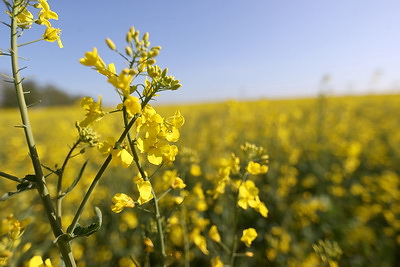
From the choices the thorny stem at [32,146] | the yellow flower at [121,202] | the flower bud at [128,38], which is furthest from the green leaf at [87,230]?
the flower bud at [128,38]

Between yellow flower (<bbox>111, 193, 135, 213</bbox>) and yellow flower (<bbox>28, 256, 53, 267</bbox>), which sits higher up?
yellow flower (<bbox>111, 193, 135, 213</bbox>)

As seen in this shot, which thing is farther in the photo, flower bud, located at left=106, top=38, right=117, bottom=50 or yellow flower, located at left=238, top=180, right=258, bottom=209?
yellow flower, located at left=238, top=180, right=258, bottom=209

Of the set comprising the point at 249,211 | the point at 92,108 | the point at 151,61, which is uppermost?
the point at 151,61

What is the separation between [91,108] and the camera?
38.8 inches

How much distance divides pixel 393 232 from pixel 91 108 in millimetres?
4868

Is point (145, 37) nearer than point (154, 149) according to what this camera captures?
Yes

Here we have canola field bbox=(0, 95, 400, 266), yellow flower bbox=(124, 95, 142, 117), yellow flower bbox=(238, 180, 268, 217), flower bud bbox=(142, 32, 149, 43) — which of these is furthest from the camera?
canola field bbox=(0, 95, 400, 266)

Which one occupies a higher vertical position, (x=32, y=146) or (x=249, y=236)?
(x=32, y=146)

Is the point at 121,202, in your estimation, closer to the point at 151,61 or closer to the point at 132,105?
the point at 132,105

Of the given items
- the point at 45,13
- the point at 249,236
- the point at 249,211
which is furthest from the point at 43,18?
the point at 249,211

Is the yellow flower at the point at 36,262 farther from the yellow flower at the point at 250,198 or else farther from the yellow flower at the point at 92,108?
the yellow flower at the point at 250,198

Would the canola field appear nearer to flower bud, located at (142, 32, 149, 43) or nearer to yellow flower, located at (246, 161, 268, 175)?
yellow flower, located at (246, 161, 268, 175)

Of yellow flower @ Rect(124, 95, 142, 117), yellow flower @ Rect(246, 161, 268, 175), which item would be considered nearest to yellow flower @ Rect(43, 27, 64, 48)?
yellow flower @ Rect(124, 95, 142, 117)

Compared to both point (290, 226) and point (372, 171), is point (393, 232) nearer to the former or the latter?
point (290, 226)
